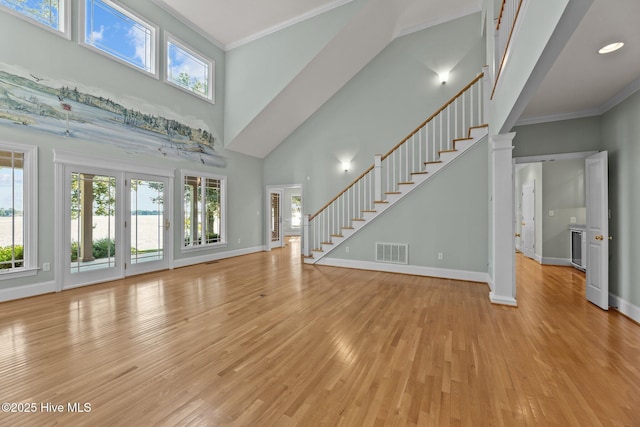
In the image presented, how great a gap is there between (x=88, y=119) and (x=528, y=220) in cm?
1060

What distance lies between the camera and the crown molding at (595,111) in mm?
3203

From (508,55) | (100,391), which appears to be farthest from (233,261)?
(508,55)

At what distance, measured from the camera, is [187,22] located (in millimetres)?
6410

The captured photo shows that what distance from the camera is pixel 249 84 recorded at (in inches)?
281

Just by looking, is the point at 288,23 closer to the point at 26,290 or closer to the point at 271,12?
the point at 271,12

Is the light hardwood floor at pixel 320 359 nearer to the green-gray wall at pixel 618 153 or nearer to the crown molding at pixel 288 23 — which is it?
the green-gray wall at pixel 618 153

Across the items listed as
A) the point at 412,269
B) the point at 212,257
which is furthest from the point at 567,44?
the point at 212,257

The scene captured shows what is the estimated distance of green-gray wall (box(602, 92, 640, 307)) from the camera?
3250 millimetres

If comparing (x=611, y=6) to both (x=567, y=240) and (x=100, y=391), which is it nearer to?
(x=100, y=391)

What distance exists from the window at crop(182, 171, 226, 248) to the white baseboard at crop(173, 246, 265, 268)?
0.31m

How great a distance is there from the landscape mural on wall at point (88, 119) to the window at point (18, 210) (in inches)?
19.3

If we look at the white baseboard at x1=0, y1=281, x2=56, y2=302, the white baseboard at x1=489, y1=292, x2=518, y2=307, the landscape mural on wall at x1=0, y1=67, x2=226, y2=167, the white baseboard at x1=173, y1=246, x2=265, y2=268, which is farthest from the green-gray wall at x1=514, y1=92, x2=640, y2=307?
the white baseboard at x1=0, y1=281, x2=56, y2=302

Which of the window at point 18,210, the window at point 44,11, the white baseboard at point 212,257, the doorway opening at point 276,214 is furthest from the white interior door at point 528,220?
the window at point 44,11

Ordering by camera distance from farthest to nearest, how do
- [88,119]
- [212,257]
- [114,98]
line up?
→ [212,257] → [114,98] → [88,119]
